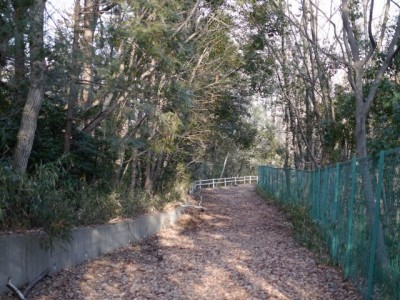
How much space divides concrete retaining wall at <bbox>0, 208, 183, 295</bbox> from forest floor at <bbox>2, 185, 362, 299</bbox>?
0.20 m

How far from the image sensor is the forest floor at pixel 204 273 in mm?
7410

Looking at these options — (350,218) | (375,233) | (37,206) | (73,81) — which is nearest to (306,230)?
(350,218)

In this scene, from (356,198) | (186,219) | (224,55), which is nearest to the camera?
(356,198)

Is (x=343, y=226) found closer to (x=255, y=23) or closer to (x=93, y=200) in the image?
(x=93, y=200)

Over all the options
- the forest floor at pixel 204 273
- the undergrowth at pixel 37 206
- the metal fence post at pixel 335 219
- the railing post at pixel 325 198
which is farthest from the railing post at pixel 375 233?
the railing post at pixel 325 198

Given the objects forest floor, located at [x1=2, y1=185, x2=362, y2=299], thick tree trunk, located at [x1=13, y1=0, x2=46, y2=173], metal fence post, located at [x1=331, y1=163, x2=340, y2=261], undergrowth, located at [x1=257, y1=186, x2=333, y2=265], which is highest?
thick tree trunk, located at [x1=13, y1=0, x2=46, y2=173]

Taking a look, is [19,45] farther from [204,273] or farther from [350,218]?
[350,218]

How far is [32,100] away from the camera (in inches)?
348

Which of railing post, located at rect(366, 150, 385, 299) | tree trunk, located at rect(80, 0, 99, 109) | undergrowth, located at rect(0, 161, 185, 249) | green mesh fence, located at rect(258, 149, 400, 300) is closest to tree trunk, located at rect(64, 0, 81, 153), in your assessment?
tree trunk, located at rect(80, 0, 99, 109)

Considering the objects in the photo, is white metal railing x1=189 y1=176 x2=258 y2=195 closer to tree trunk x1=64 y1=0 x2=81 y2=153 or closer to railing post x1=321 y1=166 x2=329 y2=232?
railing post x1=321 y1=166 x2=329 y2=232

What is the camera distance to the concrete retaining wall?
22.3 feet

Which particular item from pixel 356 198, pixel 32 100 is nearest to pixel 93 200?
pixel 32 100

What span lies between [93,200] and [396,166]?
6.97 metres

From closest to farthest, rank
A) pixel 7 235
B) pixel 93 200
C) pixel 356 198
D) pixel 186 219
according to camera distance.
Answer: pixel 7 235
pixel 356 198
pixel 93 200
pixel 186 219
